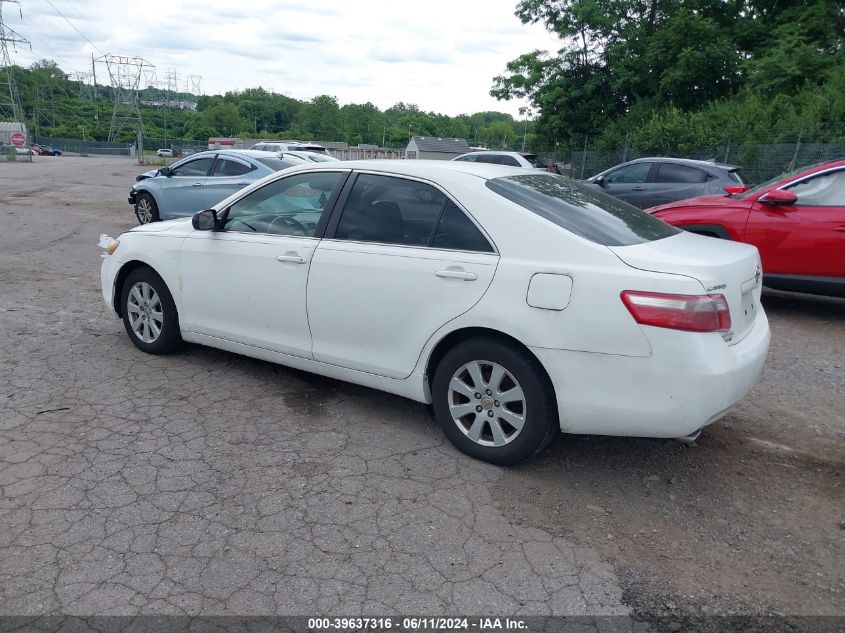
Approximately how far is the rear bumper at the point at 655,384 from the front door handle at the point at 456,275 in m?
0.54

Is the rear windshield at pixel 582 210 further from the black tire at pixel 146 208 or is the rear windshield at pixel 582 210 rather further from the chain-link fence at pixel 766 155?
the chain-link fence at pixel 766 155

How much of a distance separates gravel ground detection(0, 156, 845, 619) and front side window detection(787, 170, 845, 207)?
256cm

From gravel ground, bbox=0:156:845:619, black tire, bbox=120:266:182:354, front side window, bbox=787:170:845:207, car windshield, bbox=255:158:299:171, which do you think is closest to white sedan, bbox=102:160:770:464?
black tire, bbox=120:266:182:354

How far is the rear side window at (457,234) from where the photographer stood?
12.5 ft

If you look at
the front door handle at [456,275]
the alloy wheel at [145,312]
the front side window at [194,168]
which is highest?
the front door handle at [456,275]

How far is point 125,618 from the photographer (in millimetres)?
2590

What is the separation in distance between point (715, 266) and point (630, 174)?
1164cm

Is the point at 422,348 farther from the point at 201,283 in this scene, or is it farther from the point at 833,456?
the point at 833,456

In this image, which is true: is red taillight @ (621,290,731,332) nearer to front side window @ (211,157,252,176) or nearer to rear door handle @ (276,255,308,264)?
rear door handle @ (276,255,308,264)

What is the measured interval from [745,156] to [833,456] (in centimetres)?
1688

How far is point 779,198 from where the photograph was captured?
7.14 metres

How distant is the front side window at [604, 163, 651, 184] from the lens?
14.2 m

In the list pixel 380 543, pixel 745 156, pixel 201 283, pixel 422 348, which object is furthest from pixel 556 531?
pixel 745 156

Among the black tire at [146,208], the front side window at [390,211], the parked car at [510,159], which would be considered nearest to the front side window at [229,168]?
the black tire at [146,208]
